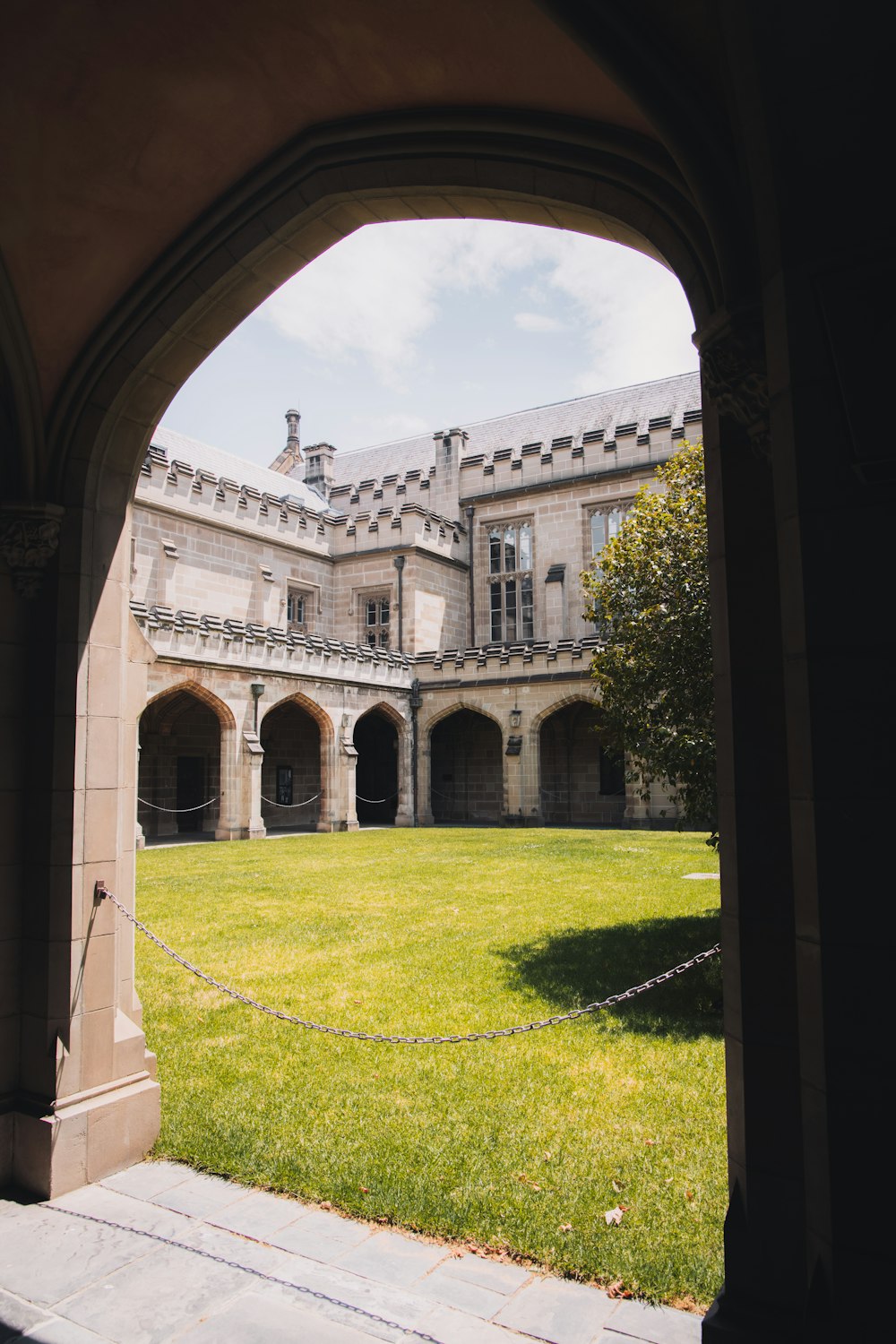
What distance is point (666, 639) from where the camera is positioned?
7.43m

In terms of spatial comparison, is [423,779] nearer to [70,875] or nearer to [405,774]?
[405,774]

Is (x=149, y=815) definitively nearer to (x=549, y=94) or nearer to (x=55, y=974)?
(x=55, y=974)

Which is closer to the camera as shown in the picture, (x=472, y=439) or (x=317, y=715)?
(x=317, y=715)

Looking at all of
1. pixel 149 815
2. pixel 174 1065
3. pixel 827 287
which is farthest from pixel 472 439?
pixel 827 287

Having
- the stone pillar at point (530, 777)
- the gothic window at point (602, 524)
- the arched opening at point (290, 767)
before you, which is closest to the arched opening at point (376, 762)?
the arched opening at point (290, 767)

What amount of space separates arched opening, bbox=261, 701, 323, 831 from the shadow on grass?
1515 cm

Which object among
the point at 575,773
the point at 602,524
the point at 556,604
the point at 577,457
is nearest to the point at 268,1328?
the point at 575,773

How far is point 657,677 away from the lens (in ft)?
24.5

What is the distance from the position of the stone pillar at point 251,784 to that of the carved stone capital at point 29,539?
15.4 metres

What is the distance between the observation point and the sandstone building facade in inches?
808

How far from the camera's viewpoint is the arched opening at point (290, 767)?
77.2ft

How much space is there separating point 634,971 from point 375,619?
2158 cm

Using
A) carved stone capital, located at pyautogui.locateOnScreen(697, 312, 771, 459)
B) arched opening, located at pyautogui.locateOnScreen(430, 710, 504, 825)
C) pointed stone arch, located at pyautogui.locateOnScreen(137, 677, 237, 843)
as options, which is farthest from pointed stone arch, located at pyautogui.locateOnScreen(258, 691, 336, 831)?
carved stone capital, located at pyautogui.locateOnScreen(697, 312, 771, 459)

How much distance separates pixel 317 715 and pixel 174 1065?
54.0ft
